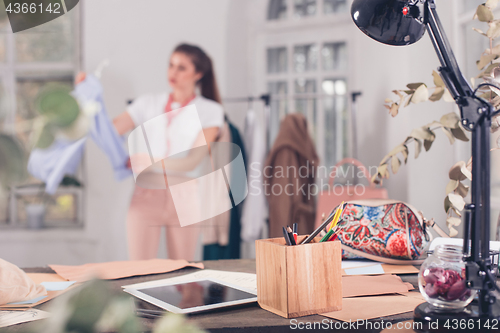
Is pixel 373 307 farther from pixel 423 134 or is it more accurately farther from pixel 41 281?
pixel 41 281

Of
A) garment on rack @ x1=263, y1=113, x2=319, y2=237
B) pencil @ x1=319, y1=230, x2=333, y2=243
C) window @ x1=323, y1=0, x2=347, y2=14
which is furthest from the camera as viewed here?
window @ x1=323, y1=0, x2=347, y2=14

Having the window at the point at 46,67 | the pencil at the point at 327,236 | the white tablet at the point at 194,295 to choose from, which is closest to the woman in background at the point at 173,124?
the window at the point at 46,67

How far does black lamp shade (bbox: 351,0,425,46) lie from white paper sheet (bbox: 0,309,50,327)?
701 mm

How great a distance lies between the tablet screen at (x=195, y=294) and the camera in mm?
771

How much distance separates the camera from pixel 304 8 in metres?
2.98

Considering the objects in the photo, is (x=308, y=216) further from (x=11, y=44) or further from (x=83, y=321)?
(x=83, y=321)

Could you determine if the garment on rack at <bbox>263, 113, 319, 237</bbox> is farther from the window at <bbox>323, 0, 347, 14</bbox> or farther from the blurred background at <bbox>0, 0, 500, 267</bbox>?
the window at <bbox>323, 0, 347, 14</bbox>

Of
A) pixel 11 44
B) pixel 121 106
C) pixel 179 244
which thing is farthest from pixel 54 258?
pixel 11 44

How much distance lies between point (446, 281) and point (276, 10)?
2.69 meters

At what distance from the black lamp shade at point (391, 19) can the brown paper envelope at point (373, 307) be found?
1.47ft

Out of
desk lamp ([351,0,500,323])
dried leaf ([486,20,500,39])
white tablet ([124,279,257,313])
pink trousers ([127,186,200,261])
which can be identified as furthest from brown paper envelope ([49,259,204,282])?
pink trousers ([127,186,200,261])

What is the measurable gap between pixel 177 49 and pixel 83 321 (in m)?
2.82

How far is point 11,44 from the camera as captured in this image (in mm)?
2965

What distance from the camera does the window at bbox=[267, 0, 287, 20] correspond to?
3025mm
